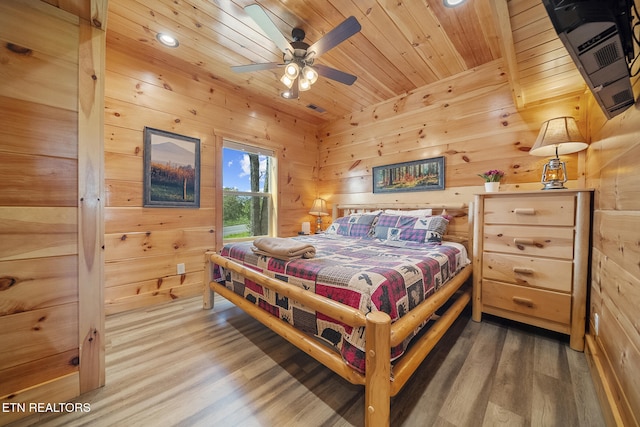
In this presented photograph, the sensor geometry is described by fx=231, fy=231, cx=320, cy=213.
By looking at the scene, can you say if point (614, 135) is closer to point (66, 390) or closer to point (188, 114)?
point (66, 390)

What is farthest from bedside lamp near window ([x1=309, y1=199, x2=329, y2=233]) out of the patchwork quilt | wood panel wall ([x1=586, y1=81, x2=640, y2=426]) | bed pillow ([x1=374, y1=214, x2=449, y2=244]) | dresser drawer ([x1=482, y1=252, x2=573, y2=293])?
wood panel wall ([x1=586, y1=81, x2=640, y2=426])

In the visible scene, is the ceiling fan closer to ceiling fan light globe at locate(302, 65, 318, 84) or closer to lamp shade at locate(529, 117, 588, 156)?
ceiling fan light globe at locate(302, 65, 318, 84)

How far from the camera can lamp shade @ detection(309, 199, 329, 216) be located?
3.90m

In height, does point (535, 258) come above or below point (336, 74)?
below

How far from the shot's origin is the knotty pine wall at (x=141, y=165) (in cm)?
231

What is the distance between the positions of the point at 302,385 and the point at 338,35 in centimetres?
233

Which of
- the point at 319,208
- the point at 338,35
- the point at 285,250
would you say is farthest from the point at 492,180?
the point at 319,208

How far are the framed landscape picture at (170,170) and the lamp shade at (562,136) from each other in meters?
3.44

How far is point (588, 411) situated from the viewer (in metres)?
1.18

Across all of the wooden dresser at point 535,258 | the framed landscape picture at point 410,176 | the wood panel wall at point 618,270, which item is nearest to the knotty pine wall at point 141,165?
the framed landscape picture at point 410,176

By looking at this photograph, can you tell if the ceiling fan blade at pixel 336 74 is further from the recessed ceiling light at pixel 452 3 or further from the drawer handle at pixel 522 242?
the drawer handle at pixel 522 242

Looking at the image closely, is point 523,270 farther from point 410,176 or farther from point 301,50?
point 301,50

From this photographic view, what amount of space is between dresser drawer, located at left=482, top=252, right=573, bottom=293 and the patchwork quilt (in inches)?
13.1

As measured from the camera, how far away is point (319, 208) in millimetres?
3900
